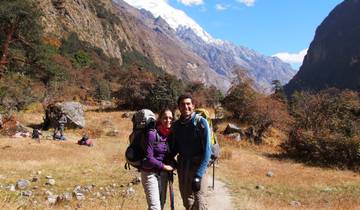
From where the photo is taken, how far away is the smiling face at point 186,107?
20.0 feet

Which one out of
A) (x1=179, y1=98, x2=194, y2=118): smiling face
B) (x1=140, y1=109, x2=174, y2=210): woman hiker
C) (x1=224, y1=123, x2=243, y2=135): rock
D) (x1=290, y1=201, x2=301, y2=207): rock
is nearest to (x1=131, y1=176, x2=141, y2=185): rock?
(x1=290, y1=201, x2=301, y2=207): rock

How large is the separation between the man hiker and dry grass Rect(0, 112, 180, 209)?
3915mm

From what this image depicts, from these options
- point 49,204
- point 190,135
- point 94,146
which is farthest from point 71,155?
point 190,135

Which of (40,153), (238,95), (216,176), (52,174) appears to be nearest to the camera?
(52,174)

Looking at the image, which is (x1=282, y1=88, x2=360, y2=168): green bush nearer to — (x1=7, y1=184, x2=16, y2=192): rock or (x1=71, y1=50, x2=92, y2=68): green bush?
(x1=7, y1=184, x2=16, y2=192): rock

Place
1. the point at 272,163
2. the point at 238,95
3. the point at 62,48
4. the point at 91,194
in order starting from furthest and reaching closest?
1. the point at 62,48
2. the point at 238,95
3. the point at 272,163
4. the point at 91,194

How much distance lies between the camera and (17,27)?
1077 inches

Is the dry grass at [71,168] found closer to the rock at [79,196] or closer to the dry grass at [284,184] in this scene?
the rock at [79,196]

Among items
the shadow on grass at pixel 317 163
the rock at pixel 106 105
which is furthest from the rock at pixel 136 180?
the rock at pixel 106 105

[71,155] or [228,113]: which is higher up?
[228,113]

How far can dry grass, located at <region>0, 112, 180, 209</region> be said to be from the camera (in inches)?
461

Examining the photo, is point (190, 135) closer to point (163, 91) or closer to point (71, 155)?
point (71, 155)

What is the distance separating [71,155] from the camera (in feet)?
62.8

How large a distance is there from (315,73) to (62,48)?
137m
